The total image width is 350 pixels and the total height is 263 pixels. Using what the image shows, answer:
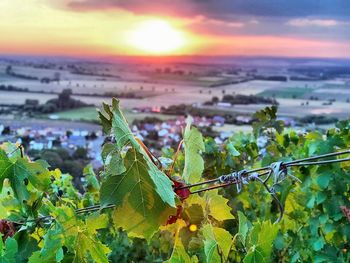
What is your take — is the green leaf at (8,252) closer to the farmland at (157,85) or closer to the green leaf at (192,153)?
the green leaf at (192,153)

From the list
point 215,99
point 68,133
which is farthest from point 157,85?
point 68,133

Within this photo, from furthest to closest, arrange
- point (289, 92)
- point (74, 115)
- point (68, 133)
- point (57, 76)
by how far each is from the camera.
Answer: point (57, 76) < point (289, 92) < point (74, 115) < point (68, 133)

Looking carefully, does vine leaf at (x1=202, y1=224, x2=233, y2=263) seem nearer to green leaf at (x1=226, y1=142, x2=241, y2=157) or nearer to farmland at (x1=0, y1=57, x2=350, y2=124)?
green leaf at (x1=226, y1=142, x2=241, y2=157)

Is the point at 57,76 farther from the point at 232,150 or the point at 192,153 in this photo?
the point at 192,153

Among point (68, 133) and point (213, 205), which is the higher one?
point (213, 205)

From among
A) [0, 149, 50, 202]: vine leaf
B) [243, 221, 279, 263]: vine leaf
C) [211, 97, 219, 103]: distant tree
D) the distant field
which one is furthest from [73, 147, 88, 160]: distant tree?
[211, 97, 219, 103]: distant tree

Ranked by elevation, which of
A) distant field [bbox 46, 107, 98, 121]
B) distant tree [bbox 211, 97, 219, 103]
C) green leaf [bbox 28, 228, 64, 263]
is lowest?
distant field [bbox 46, 107, 98, 121]

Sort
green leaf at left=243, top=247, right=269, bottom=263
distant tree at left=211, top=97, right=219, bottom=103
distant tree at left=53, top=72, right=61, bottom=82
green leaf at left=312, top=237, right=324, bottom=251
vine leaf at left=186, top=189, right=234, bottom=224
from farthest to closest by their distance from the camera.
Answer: distant tree at left=53, top=72, right=61, bottom=82 < distant tree at left=211, top=97, right=219, bottom=103 < green leaf at left=312, top=237, right=324, bottom=251 < vine leaf at left=186, top=189, right=234, bottom=224 < green leaf at left=243, top=247, right=269, bottom=263

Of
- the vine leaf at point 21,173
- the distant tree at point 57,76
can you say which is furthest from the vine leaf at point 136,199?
the distant tree at point 57,76

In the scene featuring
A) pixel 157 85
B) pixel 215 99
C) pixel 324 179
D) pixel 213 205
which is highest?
pixel 213 205
